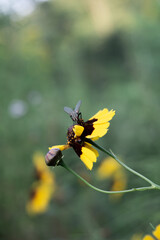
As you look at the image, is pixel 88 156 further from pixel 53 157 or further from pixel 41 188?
pixel 41 188

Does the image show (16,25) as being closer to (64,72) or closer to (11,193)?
(11,193)

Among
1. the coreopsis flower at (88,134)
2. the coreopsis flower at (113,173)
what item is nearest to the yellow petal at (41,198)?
the coreopsis flower at (113,173)

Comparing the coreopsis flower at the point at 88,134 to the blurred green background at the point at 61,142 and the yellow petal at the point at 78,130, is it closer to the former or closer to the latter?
the yellow petal at the point at 78,130

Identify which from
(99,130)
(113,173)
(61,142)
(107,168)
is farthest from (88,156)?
(61,142)

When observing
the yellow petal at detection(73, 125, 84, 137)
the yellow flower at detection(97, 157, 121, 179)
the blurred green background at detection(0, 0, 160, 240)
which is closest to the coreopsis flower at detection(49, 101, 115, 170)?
the yellow petal at detection(73, 125, 84, 137)

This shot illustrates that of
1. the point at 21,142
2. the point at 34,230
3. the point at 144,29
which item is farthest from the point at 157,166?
the point at 144,29
